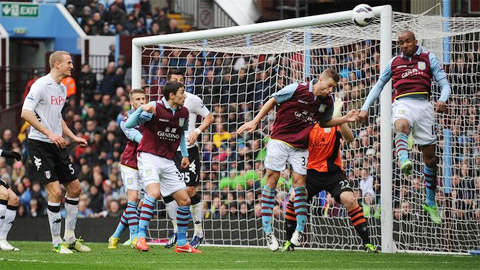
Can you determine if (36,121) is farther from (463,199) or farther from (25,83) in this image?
(25,83)

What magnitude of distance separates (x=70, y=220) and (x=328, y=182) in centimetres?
315

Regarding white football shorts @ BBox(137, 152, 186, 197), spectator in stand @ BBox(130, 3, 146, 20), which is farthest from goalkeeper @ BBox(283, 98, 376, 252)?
spectator in stand @ BBox(130, 3, 146, 20)

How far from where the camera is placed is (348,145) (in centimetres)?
1513

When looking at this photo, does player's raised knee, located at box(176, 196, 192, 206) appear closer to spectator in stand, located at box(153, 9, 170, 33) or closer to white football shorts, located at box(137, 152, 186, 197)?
white football shorts, located at box(137, 152, 186, 197)

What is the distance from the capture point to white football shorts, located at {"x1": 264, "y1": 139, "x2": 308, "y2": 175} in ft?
42.6

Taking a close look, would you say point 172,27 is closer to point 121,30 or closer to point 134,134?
point 121,30

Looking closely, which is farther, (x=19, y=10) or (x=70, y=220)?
(x=19, y=10)

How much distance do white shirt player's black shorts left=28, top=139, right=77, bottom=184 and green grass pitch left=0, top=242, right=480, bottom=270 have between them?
0.89 metres

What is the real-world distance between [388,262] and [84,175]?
439 inches

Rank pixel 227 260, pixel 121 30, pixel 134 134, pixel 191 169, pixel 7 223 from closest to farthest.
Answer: pixel 227 260, pixel 7 223, pixel 134 134, pixel 191 169, pixel 121 30

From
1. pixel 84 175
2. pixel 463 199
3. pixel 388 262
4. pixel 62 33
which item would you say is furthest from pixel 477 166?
pixel 62 33

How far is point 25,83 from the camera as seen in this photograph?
2528 centimetres

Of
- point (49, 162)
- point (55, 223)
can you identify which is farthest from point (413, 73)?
point (55, 223)

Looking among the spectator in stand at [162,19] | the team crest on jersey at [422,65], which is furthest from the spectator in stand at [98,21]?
the team crest on jersey at [422,65]
